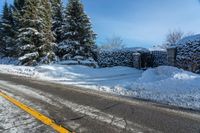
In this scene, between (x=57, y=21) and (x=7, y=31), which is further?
(x=7, y=31)

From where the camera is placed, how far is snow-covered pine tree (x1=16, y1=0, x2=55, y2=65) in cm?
2488

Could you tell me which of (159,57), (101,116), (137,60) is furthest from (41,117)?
(137,60)

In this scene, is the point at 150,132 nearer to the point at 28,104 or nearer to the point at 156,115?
the point at 156,115

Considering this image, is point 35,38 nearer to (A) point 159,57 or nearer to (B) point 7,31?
(A) point 159,57

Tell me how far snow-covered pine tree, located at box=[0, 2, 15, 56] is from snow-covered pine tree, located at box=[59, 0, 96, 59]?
51.6ft

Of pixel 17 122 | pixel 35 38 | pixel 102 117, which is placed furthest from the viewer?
pixel 35 38

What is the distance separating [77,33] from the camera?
24984 millimetres

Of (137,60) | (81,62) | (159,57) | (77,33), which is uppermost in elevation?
(77,33)

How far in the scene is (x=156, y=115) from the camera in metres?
5.28

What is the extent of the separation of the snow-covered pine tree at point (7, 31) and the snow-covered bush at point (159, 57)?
25.2 meters

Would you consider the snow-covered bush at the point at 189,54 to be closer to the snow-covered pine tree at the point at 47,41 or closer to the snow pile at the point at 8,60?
the snow-covered pine tree at the point at 47,41

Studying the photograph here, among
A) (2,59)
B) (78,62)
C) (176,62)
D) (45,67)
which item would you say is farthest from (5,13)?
(176,62)

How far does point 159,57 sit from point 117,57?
425 centimetres

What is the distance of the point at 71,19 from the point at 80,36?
1.96 m
